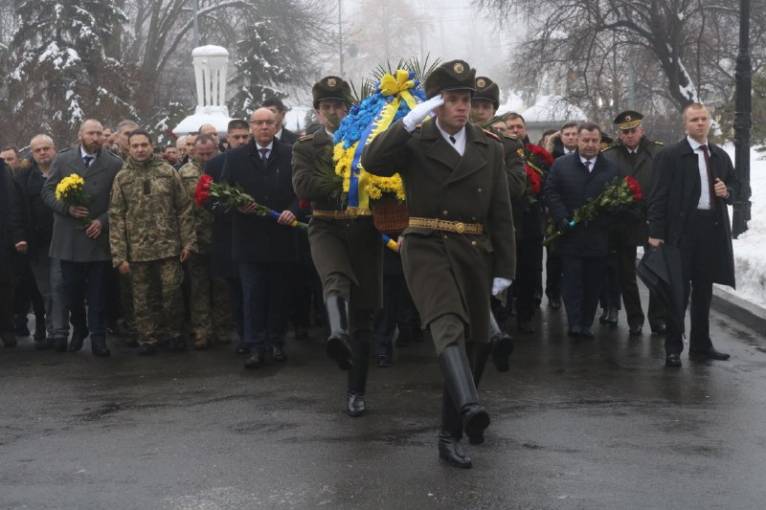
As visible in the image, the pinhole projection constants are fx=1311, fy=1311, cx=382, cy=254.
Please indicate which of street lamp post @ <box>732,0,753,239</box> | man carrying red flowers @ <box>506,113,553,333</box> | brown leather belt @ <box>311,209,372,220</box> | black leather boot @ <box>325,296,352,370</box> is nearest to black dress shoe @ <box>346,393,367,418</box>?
black leather boot @ <box>325,296,352,370</box>

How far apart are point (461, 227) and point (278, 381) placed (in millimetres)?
3066

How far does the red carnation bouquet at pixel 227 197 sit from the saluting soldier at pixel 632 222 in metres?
3.16

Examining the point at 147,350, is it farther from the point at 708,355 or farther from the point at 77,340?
the point at 708,355

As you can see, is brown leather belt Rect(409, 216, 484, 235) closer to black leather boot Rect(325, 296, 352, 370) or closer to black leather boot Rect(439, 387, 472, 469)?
black leather boot Rect(439, 387, 472, 469)

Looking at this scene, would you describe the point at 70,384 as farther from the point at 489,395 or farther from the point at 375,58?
the point at 375,58

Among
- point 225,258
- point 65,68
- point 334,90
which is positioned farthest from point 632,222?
point 65,68

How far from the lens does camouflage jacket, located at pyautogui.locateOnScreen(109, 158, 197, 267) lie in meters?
10.9

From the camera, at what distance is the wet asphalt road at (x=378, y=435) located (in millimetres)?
6195

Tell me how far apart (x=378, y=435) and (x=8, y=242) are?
5.69 meters

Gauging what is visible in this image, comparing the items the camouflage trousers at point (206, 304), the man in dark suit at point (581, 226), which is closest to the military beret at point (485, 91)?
the man in dark suit at point (581, 226)

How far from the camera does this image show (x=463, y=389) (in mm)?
6438

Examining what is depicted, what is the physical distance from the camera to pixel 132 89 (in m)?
33.9

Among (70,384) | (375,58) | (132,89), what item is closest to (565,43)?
(132,89)

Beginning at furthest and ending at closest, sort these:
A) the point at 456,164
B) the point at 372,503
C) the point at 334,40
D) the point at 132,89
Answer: the point at 334,40, the point at 132,89, the point at 456,164, the point at 372,503
